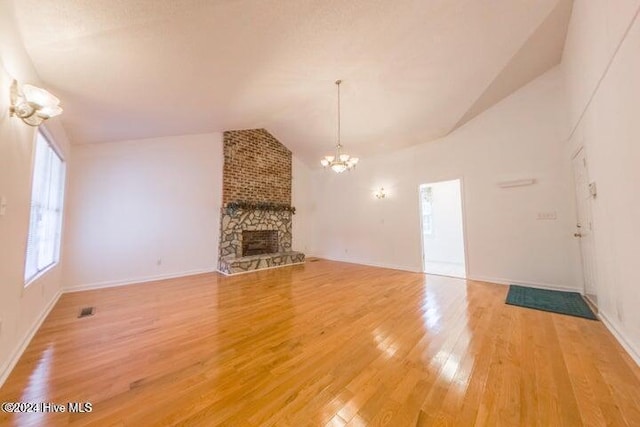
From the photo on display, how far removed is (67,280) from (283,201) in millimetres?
4668

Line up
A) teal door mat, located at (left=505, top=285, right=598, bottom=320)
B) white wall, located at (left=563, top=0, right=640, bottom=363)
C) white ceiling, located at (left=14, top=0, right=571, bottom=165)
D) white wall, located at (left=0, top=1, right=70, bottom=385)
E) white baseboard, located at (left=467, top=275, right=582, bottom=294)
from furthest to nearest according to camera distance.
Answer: white baseboard, located at (left=467, top=275, right=582, bottom=294) < teal door mat, located at (left=505, top=285, right=598, bottom=320) < white ceiling, located at (left=14, top=0, right=571, bottom=165) < white wall, located at (left=563, top=0, right=640, bottom=363) < white wall, located at (left=0, top=1, right=70, bottom=385)

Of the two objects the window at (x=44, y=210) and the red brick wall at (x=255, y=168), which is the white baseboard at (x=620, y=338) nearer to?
the window at (x=44, y=210)

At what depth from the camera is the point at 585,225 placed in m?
3.17

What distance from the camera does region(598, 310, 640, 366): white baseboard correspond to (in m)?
1.86

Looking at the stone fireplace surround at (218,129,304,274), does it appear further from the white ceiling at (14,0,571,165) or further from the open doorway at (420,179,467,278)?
the open doorway at (420,179,467,278)

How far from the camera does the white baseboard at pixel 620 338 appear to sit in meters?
1.86

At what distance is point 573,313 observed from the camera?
109 inches

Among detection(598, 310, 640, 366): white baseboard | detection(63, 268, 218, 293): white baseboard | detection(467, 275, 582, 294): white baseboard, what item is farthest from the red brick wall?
detection(598, 310, 640, 366): white baseboard

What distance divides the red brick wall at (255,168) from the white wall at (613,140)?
6015 millimetres

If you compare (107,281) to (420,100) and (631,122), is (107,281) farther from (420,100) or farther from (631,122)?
(631,122)

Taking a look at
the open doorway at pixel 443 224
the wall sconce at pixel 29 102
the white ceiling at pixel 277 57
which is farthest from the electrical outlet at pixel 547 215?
the wall sconce at pixel 29 102

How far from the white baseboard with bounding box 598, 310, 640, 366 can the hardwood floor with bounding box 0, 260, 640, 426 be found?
0.05 meters

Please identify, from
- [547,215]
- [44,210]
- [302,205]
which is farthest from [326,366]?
[302,205]

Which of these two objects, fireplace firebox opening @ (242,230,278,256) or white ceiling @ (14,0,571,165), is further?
fireplace firebox opening @ (242,230,278,256)
